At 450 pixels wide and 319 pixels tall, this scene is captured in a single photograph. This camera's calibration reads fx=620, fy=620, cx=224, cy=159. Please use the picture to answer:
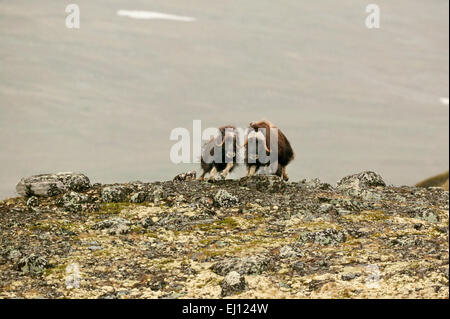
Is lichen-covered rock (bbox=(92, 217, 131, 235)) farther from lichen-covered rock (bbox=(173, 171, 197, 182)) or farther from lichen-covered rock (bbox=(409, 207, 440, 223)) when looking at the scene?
lichen-covered rock (bbox=(409, 207, 440, 223))

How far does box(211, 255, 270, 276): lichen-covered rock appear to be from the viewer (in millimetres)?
16656

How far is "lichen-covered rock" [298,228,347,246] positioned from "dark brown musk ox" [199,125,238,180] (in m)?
8.64

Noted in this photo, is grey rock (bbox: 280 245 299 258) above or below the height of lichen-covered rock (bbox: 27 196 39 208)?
below

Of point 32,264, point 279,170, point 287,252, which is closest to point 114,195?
point 32,264

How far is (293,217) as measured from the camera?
2166 cm

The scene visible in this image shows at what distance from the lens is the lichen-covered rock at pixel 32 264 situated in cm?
1797

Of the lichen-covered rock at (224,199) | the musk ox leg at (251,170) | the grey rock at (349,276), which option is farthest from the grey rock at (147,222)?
the grey rock at (349,276)

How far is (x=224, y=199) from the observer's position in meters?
23.2

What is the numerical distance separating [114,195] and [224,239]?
6.26 meters

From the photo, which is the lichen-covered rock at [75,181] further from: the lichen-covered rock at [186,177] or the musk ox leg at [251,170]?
the musk ox leg at [251,170]

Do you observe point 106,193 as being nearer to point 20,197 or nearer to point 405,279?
point 20,197

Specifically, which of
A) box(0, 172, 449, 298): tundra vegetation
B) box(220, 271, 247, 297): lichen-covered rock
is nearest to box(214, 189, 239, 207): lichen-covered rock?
box(0, 172, 449, 298): tundra vegetation

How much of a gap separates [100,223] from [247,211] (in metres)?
5.21
